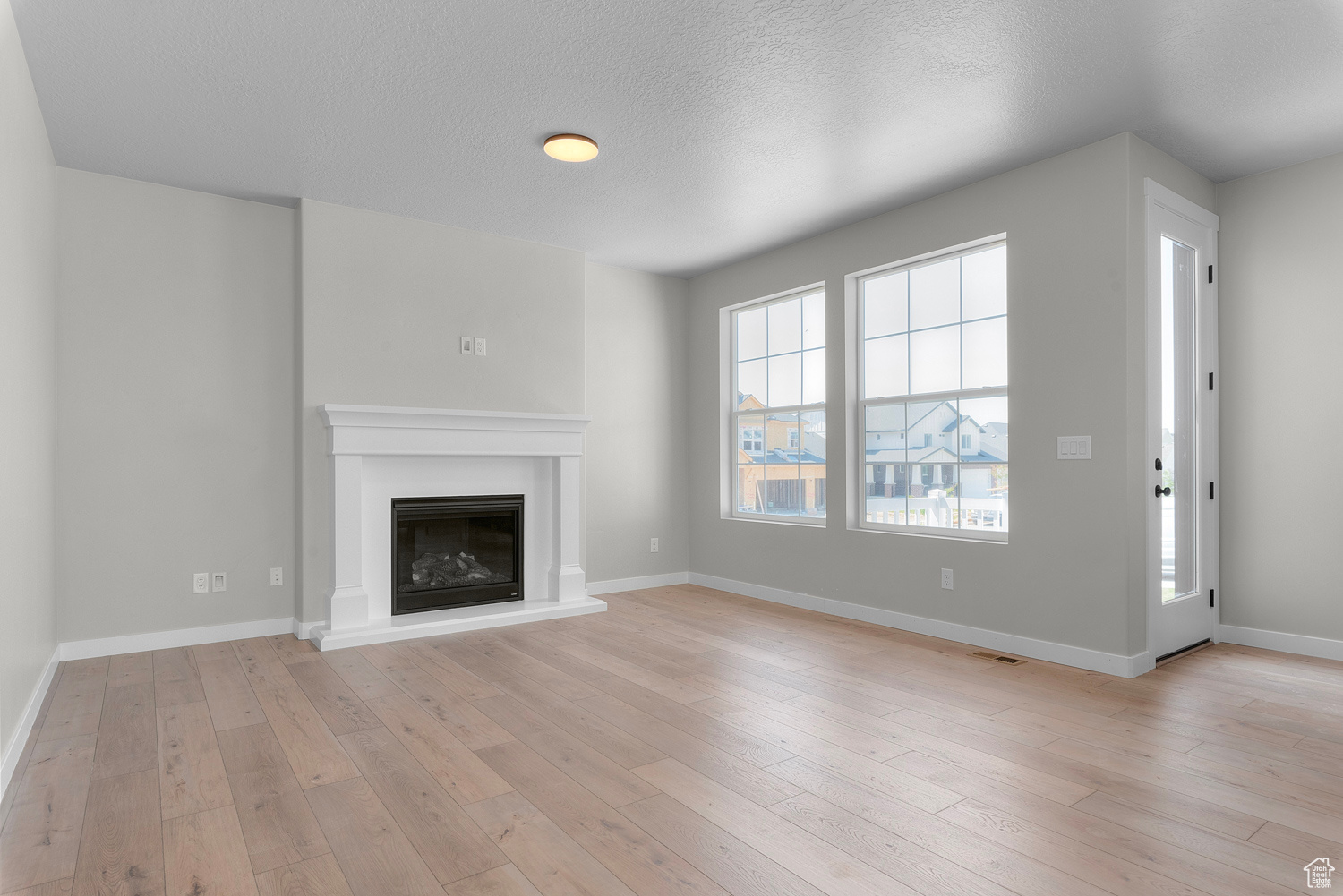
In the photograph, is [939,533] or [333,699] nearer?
[333,699]

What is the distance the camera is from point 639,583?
584cm

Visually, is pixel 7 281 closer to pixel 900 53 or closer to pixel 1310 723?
pixel 900 53

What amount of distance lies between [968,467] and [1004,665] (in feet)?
3.65

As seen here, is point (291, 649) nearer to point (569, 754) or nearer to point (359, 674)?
point (359, 674)

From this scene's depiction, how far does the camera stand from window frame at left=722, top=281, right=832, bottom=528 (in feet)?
16.8

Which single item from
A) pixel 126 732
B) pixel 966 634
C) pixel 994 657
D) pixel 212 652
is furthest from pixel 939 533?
pixel 212 652

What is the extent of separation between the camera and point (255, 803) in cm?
217

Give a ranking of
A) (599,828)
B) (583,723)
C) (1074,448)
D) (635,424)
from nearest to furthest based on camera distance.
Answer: (599,828) → (583,723) → (1074,448) → (635,424)

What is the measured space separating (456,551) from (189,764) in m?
2.41

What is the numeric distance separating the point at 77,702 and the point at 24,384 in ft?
4.42

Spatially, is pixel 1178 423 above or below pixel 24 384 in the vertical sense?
below

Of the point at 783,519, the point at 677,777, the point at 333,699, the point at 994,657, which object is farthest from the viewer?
the point at 783,519

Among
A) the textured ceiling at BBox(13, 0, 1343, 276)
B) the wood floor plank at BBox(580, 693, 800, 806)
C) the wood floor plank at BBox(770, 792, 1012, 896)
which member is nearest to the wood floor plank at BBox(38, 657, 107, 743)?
the wood floor plank at BBox(580, 693, 800, 806)

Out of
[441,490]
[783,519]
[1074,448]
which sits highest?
[1074,448]
